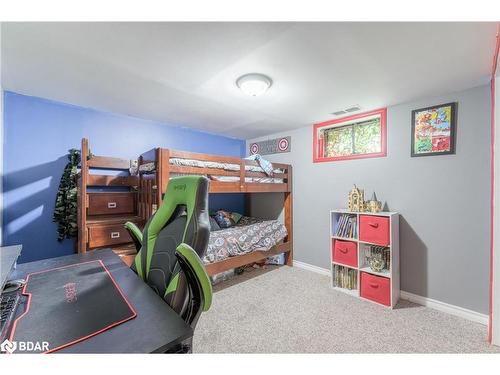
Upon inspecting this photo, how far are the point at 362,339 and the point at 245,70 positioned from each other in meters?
2.33

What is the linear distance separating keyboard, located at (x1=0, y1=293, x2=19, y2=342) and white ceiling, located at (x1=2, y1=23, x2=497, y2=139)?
1429 mm

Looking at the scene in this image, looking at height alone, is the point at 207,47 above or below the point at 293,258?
above

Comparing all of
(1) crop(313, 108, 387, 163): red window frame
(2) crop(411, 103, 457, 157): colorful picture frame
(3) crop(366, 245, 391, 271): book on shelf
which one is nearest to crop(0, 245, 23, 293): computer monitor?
(3) crop(366, 245, 391, 271): book on shelf

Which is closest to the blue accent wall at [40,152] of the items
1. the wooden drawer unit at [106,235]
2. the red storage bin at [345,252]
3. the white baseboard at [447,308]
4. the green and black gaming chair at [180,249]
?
the wooden drawer unit at [106,235]

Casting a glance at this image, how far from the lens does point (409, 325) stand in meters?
1.99

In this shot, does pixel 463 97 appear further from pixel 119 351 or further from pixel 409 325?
pixel 119 351

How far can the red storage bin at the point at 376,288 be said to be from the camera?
2309 mm

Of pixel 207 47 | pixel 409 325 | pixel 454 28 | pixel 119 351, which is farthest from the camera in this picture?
pixel 409 325

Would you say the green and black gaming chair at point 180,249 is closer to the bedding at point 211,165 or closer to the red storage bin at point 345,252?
the bedding at point 211,165

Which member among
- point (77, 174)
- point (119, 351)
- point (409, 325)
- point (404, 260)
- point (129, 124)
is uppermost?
point (129, 124)

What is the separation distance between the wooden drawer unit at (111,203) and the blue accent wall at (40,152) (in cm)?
37

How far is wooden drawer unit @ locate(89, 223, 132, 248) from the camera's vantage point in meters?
2.16
